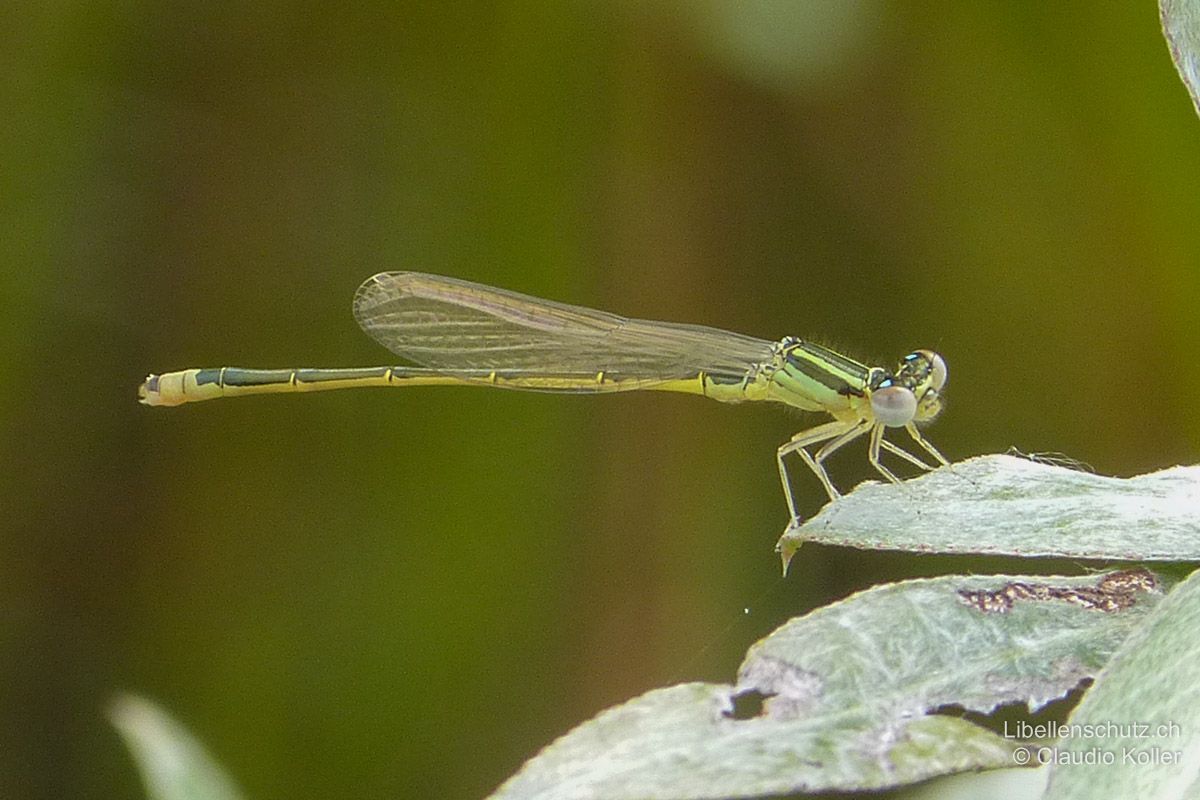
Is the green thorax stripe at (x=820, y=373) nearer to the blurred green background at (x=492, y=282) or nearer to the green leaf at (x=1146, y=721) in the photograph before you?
the blurred green background at (x=492, y=282)

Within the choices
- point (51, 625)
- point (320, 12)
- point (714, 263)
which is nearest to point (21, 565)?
point (51, 625)

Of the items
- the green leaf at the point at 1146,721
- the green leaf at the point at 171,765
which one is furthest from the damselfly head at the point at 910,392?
the green leaf at the point at 171,765

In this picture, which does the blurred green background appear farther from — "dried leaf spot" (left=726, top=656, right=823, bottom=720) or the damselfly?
"dried leaf spot" (left=726, top=656, right=823, bottom=720)

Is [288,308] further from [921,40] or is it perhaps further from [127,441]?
[921,40]

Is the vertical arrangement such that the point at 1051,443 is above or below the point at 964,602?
above

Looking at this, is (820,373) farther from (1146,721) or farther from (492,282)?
(1146,721)

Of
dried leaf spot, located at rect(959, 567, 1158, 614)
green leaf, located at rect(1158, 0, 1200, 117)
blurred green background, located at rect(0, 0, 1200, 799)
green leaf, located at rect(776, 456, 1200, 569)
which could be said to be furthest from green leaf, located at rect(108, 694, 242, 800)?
green leaf, located at rect(1158, 0, 1200, 117)
